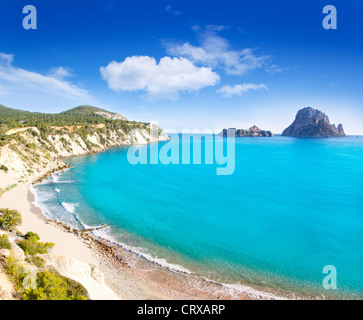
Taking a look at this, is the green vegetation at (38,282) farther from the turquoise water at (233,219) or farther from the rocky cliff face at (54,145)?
the rocky cliff face at (54,145)

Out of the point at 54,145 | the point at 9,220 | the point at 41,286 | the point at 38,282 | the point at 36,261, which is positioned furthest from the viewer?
the point at 54,145

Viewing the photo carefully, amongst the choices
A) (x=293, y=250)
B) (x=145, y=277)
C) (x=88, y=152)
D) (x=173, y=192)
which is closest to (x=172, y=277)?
(x=145, y=277)

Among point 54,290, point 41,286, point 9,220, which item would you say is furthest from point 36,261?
point 9,220

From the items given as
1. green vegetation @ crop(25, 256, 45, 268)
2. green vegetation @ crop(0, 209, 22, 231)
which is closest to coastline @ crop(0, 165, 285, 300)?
green vegetation @ crop(0, 209, 22, 231)

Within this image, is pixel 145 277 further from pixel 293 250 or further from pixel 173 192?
pixel 173 192

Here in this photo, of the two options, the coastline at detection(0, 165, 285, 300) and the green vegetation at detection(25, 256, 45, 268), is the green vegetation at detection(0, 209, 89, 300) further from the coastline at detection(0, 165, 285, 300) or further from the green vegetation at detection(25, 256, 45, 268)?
the coastline at detection(0, 165, 285, 300)

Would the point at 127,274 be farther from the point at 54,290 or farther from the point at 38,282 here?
the point at 38,282
